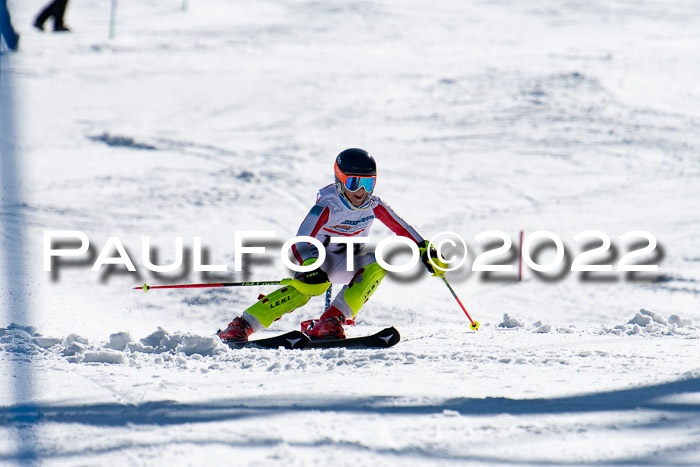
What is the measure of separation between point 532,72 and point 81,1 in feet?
44.0

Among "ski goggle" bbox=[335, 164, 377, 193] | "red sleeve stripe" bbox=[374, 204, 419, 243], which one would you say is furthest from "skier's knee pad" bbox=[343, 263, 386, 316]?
"ski goggle" bbox=[335, 164, 377, 193]

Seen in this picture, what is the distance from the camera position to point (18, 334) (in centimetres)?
407

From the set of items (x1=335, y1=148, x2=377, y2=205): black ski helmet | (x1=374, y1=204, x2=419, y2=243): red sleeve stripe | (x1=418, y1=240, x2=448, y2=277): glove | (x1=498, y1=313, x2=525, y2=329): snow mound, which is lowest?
(x1=498, y1=313, x2=525, y2=329): snow mound

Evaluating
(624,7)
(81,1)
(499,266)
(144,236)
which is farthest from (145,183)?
(624,7)

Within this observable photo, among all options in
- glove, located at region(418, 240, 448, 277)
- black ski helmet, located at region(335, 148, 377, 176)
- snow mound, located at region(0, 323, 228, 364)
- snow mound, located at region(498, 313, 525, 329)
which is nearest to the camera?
snow mound, located at region(0, 323, 228, 364)

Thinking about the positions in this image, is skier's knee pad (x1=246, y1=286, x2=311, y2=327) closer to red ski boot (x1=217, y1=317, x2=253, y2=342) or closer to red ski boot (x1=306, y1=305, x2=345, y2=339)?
red ski boot (x1=217, y1=317, x2=253, y2=342)

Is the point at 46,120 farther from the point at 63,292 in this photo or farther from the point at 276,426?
the point at 276,426

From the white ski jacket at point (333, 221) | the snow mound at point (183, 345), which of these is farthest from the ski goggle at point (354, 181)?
the snow mound at point (183, 345)

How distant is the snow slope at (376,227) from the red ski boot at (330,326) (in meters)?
0.43

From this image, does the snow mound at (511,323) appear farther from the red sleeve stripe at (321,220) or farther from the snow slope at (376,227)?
the red sleeve stripe at (321,220)

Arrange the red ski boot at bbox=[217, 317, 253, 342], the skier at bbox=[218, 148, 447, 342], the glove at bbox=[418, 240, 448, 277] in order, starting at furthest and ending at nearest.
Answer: the glove at bbox=[418, 240, 448, 277] < the skier at bbox=[218, 148, 447, 342] < the red ski boot at bbox=[217, 317, 253, 342]

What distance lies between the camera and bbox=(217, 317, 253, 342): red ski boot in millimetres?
4586

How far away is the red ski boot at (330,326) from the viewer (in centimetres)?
465
